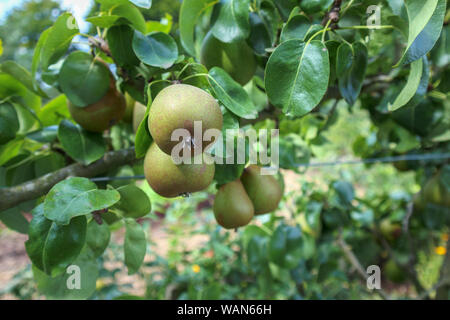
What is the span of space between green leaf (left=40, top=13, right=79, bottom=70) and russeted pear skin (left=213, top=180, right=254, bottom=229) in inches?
11.9

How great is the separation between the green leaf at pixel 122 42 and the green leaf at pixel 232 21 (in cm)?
11

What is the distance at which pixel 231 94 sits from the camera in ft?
1.42

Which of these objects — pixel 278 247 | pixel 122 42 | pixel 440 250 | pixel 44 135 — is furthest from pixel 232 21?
pixel 440 250

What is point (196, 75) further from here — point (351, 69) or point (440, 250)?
point (440, 250)

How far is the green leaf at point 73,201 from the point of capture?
15.3 inches

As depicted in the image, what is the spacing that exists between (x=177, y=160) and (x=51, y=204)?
142 mm

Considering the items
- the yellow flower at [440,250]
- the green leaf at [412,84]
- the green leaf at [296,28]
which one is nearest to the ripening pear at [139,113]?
the green leaf at [296,28]

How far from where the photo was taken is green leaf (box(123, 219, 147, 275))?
1.56 ft

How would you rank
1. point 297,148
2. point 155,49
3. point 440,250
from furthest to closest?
1. point 440,250
2. point 297,148
3. point 155,49

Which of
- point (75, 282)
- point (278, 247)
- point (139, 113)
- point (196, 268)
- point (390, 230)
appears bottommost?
point (196, 268)

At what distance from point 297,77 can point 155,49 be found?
0.60 ft

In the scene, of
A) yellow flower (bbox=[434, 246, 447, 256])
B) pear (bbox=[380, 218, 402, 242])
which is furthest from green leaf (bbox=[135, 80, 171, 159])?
yellow flower (bbox=[434, 246, 447, 256])

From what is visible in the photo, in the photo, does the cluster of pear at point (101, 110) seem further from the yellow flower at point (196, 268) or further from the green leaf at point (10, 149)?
the yellow flower at point (196, 268)

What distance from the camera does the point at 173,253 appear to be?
148 centimetres
